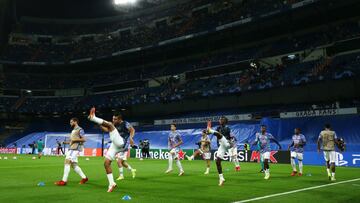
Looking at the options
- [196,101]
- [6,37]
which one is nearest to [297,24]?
[196,101]

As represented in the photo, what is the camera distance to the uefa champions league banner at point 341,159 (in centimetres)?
2610

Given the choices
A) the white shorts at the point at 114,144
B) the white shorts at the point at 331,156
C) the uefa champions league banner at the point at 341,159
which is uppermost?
the white shorts at the point at 114,144

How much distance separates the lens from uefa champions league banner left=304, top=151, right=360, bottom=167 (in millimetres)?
26100

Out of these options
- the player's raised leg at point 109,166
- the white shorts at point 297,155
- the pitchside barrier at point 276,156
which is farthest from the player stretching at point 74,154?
the pitchside barrier at point 276,156

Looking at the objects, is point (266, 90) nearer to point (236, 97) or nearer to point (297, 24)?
point (236, 97)

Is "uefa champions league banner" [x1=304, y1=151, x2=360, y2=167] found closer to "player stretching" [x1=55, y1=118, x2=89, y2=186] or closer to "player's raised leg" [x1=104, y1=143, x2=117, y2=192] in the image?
"player stretching" [x1=55, y1=118, x2=89, y2=186]

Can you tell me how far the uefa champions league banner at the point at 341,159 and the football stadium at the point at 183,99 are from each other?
78mm

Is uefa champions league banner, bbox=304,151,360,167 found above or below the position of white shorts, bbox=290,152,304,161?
below

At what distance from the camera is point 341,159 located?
26984mm

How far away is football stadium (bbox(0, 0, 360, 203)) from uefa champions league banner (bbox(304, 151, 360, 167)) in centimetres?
8

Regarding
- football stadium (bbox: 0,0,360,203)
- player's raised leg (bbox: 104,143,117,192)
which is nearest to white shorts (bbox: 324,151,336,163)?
football stadium (bbox: 0,0,360,203)

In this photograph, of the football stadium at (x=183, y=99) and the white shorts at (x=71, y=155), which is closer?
the white shorts at (x=71, y=155)

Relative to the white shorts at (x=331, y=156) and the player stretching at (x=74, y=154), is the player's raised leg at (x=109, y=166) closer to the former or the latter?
the player stretching at (x=74, y=154)

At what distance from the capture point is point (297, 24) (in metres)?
45.6
